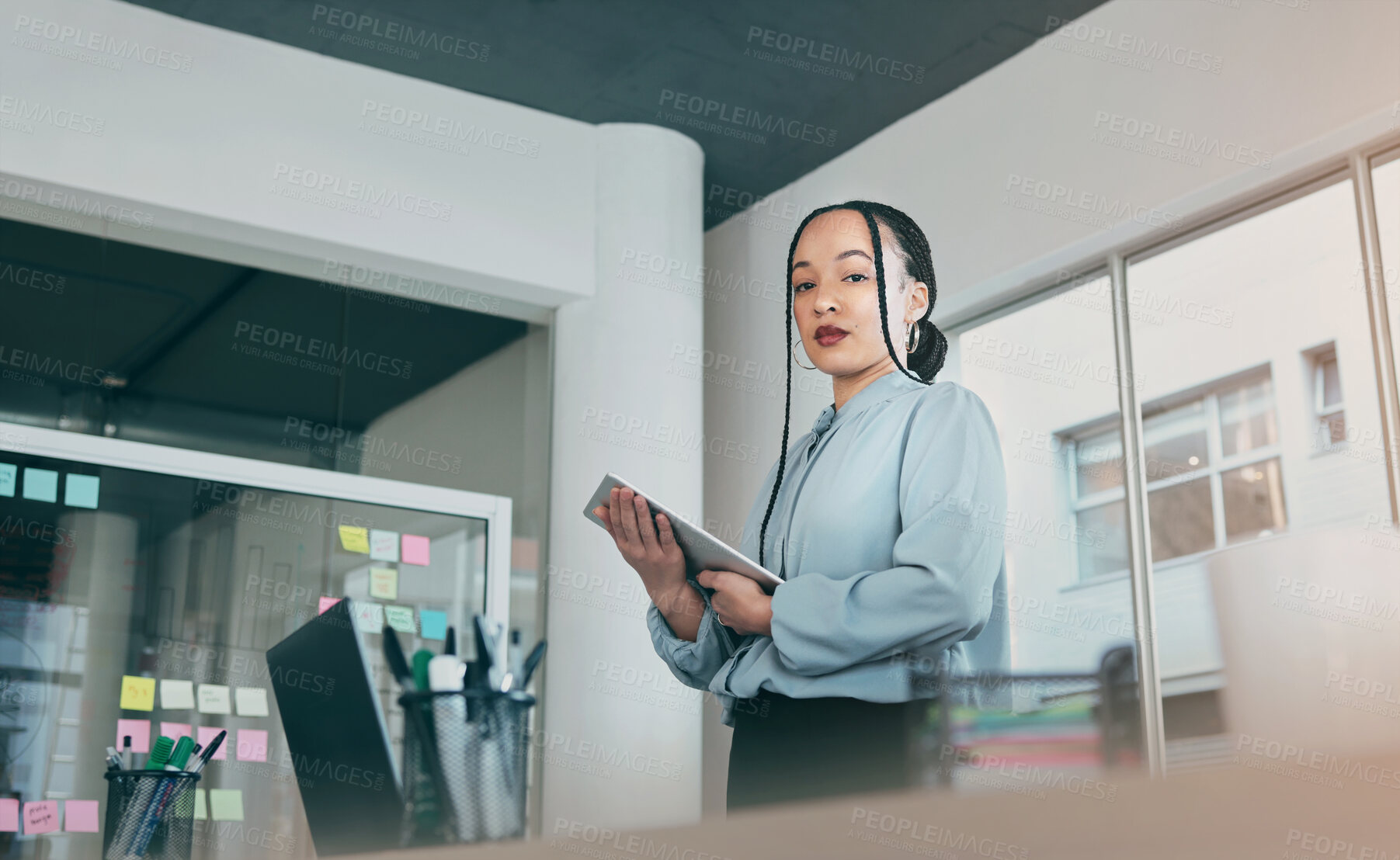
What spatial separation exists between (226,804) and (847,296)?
255 centimetres

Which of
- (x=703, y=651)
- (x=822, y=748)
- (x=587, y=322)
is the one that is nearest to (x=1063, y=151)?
(x=587, y=322)

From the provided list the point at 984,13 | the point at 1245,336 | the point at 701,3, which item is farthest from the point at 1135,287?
the point at 701,3

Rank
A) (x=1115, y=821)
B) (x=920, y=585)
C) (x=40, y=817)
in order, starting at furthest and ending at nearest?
(x=40, y=817) < (x=920, y=585) < (x=1115, y=821)

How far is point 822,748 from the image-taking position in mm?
1279

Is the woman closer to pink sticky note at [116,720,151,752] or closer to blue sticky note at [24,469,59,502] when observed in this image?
pink sticky note at [116,720,151,752]

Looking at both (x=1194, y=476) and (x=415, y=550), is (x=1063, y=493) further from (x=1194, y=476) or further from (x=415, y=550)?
(x=415, y=550)

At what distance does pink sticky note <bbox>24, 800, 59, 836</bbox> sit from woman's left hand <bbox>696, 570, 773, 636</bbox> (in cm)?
241

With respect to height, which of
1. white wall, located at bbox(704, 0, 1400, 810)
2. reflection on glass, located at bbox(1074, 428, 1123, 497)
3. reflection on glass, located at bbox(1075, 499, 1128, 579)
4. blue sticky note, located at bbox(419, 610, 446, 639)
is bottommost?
blue sticky note, located at bbox(419, 610, 446, 639)

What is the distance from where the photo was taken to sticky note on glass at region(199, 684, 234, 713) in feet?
10.9

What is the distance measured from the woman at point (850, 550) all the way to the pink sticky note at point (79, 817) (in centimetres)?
223

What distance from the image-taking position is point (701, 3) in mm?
3641

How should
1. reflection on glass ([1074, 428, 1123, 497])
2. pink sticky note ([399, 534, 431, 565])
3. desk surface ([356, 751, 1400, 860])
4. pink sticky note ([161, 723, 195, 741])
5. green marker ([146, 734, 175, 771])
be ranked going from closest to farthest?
desk surface ([356, 751, 1400, 860])
green marker ([146, 734, 175, 771])
pink sticky note ([161, 723, 195, 741])
reflection on glass ([1074, 428, 1123, 497])
pink sticky note ([399, 534, 431, 565])

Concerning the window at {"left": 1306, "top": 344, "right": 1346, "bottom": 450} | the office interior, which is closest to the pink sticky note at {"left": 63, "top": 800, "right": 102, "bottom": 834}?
the office interior

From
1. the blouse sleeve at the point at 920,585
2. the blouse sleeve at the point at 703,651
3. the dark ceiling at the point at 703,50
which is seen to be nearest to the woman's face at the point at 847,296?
the blouse sleeve at the point at 920,585
